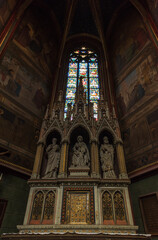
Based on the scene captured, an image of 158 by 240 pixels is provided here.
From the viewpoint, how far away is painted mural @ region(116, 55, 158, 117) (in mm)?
8532

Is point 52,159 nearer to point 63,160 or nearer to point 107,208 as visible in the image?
point 63,160

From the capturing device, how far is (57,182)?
6000 mm

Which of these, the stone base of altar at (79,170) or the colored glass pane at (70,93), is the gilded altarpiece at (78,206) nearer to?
the stone base of altar at (79,170)

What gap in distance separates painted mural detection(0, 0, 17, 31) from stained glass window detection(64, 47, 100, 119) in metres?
5.29

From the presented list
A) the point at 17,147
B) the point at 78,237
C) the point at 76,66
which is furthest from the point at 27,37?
the point at 78,237

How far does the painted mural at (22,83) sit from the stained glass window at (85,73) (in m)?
1.80

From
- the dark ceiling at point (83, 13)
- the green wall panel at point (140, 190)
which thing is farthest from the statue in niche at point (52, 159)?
the dark ceiling at point (83, 13)

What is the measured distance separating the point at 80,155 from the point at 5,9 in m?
9.10

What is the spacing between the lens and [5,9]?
9625 millimetres

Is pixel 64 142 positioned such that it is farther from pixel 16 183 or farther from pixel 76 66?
pixel 76 66

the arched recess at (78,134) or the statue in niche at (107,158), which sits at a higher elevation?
the arched recess at (78,134)

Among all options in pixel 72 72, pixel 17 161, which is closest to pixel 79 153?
pixel 17 161

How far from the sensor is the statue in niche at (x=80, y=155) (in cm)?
678

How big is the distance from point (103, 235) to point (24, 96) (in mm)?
7643
